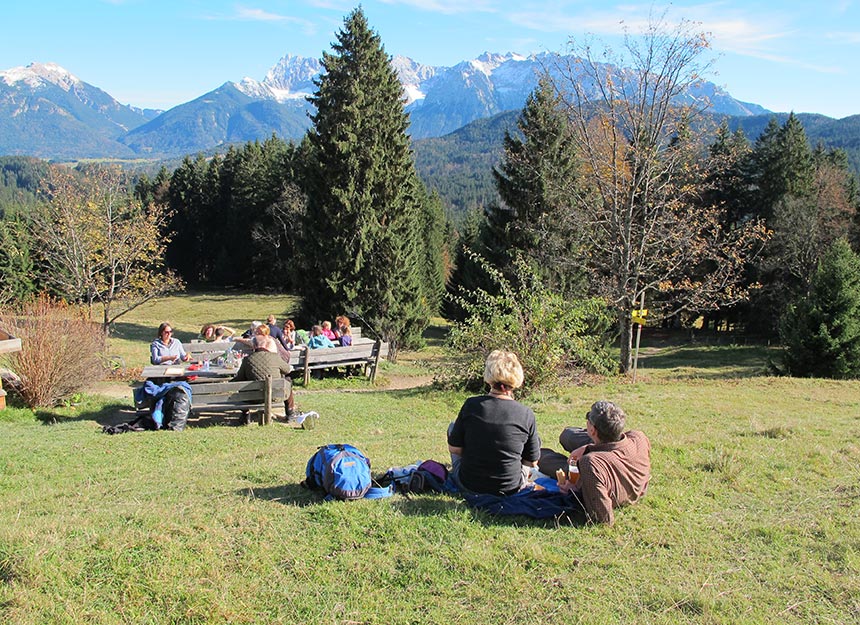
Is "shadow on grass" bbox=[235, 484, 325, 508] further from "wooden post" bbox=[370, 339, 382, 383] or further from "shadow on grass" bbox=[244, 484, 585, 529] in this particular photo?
"wooden post" bbox=[370, 339, 382, 383]

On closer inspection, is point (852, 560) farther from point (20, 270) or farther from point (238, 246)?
point (238, 246)

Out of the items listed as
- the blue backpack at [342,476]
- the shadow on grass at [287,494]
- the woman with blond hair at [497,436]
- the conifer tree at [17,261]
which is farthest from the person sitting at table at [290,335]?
the conifer tree at [17,261]

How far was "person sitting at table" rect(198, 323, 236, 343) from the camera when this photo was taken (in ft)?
44.6

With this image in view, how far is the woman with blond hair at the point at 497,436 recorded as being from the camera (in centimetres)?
482

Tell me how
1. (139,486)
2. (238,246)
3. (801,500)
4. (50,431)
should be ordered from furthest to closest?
(238,246), (50,431), (139,486), (801,500)

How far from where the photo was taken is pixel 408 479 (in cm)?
536

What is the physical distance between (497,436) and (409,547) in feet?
3.77

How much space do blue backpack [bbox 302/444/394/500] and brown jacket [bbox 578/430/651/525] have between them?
1663 mm

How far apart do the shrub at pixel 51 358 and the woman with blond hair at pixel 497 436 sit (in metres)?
8.70

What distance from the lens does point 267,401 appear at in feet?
30.7

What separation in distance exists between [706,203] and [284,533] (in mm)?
41193

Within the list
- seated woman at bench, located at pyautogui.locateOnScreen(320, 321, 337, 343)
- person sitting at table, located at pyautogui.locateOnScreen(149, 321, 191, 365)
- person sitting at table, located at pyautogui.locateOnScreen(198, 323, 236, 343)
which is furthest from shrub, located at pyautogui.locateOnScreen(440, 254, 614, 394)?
person sitting at table, located at pyautogui.locateOnScreen(149, 321, 191, 365)

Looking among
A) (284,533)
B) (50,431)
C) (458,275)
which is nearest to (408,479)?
(284,533)

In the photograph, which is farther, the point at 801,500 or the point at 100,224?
the point at 100,224
